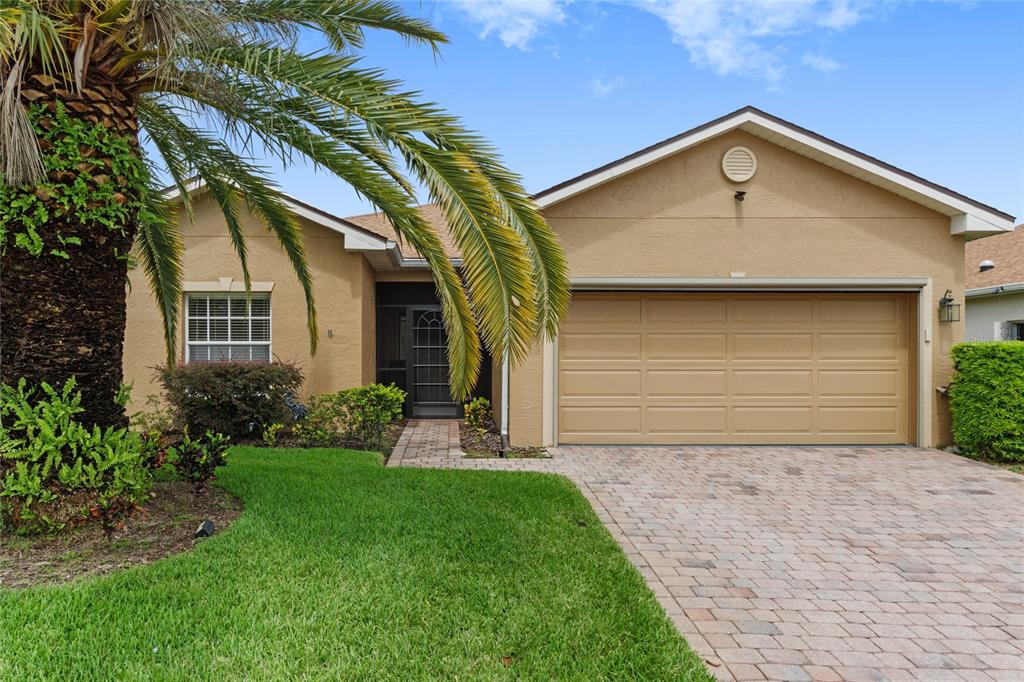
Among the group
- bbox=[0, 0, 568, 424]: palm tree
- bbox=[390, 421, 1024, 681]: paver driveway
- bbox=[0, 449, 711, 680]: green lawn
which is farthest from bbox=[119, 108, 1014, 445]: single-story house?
bbox=[0, 449, 711, 680]: green lawn

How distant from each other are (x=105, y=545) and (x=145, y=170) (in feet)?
9.89

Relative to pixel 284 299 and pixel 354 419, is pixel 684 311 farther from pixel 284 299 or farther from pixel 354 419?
pixel 284 299

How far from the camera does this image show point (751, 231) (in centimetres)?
934

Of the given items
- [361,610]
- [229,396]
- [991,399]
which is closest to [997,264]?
[991,399]

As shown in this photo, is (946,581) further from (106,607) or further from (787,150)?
(787,150)

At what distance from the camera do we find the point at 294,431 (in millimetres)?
9391

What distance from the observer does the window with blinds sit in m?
10.4

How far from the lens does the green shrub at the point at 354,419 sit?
30.2 feet

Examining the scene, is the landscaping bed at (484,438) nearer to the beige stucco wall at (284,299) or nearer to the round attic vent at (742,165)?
the beige stucco wall at (284,299)

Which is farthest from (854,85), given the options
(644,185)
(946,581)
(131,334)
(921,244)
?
(131,334)

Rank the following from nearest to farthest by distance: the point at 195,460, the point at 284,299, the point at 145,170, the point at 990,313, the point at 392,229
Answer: the point at 145,170 → the point at 195,460 → the point at 284,299 → the point at 392,229 → the point at 990,313

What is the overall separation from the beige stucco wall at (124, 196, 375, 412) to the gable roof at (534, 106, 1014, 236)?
4133mm

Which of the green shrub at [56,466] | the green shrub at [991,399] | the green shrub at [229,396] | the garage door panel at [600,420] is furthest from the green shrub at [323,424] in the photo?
the green shrub at [991,399]

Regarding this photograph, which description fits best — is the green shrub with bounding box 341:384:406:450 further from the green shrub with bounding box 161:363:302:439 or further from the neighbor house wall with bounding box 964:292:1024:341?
the neighbor house wall with bounding box 964:292:1024:341
